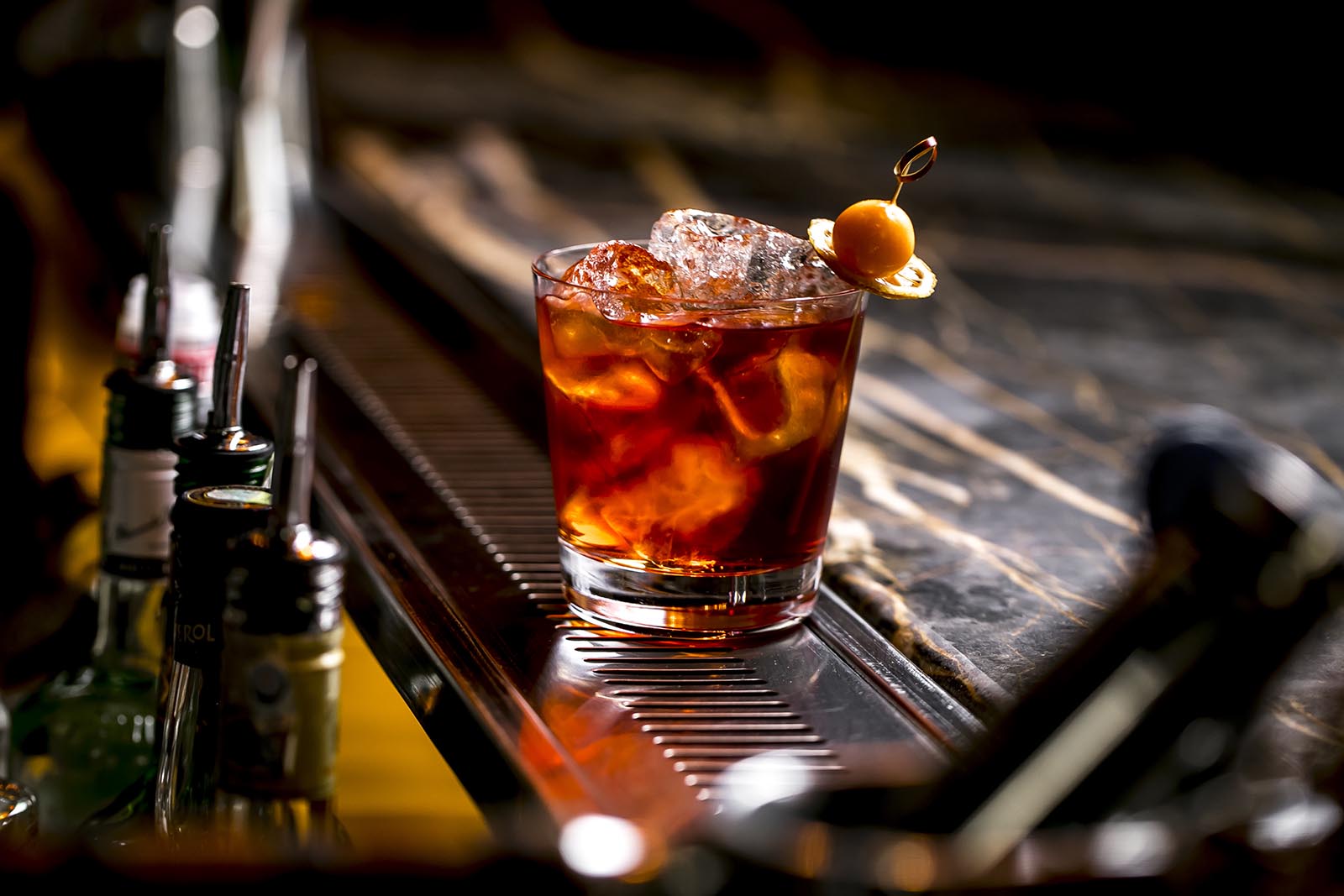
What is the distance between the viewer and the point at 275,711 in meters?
0.77

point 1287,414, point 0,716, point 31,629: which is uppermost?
point 1287,414

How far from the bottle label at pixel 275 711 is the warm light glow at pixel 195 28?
1360 mm

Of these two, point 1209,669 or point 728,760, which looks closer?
point 1209,669

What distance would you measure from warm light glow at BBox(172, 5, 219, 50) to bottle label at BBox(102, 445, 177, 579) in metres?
1.15

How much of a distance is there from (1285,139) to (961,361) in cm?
176

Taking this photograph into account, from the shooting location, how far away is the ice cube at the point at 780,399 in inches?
31.4

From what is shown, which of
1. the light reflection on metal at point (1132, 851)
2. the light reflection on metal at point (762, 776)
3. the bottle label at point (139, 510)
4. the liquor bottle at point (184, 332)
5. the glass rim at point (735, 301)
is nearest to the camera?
the light reflection on metal at point (1132, 851)

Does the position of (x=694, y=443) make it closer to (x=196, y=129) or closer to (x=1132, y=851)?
(x=1132, y=851)

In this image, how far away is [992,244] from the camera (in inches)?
91.4

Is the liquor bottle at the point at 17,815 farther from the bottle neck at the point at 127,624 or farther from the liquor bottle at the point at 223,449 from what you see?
the bottle neck at the point at 127,624

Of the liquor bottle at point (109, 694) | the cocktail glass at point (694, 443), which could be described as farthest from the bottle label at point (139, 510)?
the cocktail glass at point (694, 443)

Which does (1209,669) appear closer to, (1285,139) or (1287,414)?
(1287,414)

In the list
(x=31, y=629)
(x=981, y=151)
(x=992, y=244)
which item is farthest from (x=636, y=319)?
(x=981, y=151)

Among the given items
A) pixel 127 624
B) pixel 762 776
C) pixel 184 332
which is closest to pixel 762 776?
pixel 762 776
